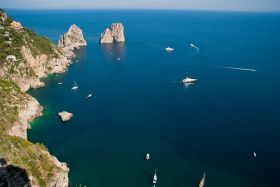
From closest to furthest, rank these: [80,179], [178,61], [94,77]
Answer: [80,179] → [94,77] → [178,61]

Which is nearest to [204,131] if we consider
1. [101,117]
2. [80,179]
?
[101,117]

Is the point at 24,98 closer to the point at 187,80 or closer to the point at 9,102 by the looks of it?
the point at 9,102

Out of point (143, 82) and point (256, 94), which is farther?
point (143, 82)

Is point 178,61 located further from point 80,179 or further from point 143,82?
point 80,179

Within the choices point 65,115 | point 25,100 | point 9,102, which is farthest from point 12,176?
point 25,100

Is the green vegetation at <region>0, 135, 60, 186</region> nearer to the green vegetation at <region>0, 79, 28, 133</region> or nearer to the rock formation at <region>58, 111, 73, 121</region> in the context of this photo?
the green vegetation at <region>0, 79, 28, 133</region>

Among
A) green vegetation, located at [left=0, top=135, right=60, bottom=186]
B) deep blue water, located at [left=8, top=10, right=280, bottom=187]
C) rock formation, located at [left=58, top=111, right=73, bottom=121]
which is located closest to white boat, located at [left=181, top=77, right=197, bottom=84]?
deep blue water, located at [left=8, top=10, right=280, bottom=187]

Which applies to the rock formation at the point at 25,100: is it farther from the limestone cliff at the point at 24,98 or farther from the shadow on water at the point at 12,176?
the shadow on water at the point at 12,176
